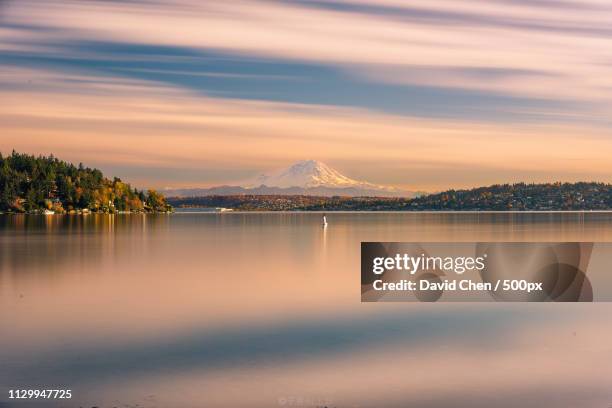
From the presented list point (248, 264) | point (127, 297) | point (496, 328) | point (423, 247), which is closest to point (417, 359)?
point (496, 328)

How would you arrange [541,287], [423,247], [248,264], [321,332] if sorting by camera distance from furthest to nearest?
1. [423,247]
2. [248,264]
3. [541,287]
4. [321,332]

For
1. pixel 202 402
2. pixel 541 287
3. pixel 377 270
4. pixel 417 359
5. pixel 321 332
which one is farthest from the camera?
pixel 377 270

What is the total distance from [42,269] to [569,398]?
3914 cm

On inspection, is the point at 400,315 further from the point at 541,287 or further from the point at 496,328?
the point at 541,287

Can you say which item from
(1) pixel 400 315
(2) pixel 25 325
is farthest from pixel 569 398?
(2) pixel 25 325

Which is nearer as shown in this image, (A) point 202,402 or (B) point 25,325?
(A) point 202,402

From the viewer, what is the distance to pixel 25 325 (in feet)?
91.8

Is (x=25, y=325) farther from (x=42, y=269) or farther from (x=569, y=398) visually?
(x=42, y=269)

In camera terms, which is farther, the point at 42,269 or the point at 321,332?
the point at 42,269

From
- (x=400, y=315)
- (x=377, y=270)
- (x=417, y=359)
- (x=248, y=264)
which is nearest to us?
(x=417, y=359)

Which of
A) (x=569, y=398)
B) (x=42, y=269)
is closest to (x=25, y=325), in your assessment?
(x=569, y=398)

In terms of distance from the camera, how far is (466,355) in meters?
23.1

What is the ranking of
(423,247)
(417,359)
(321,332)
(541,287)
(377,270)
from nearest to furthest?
(417,359), (321,332), (541,287), (377,270), (423,247)

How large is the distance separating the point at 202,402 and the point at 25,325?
12.9m
